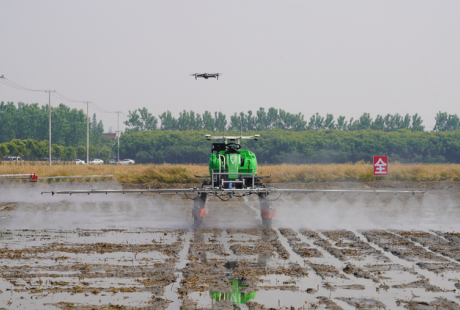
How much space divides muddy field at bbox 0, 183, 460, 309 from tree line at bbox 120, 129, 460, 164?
90545 mm

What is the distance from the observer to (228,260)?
41.5 feet

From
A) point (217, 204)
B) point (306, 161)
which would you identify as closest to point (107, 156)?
point (306, 161)

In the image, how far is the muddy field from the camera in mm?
9227

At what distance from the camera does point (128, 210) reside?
25203 millimetres

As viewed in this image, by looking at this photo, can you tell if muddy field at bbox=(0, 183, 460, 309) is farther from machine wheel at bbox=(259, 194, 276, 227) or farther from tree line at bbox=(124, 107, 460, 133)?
tree line at bbox=(124, 107, 460, 133)

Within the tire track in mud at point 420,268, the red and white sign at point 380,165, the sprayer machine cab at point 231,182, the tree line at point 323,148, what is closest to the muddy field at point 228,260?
the tire track in mud at point 420,268

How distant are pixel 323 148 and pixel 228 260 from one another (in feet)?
353

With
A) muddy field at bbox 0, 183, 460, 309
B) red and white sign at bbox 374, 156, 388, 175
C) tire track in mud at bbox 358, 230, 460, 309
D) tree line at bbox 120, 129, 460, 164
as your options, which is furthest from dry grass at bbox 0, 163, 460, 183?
tree line at bbox 120, 129, 460, 164

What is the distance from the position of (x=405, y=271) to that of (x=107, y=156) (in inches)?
5058

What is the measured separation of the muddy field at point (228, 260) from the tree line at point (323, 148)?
9054 centimetres

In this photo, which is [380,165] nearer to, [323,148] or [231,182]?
[231,182]

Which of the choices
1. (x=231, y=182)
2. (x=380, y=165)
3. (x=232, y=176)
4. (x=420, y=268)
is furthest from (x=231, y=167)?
(x=380, y=165)

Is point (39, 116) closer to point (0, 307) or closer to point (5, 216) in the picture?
point (5, 216)

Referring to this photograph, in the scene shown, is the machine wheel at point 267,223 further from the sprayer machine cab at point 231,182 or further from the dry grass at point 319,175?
the dry grass at point 319,175
